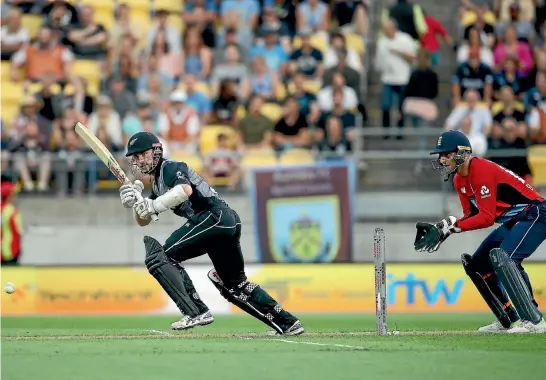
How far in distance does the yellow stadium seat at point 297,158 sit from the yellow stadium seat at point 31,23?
612 cm

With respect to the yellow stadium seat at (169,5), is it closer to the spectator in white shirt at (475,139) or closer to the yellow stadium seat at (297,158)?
the yellow stadium seat at (297,158)

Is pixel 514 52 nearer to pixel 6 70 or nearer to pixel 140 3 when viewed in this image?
pixel 140 3

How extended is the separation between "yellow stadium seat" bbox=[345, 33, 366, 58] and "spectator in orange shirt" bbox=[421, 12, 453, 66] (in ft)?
3.56

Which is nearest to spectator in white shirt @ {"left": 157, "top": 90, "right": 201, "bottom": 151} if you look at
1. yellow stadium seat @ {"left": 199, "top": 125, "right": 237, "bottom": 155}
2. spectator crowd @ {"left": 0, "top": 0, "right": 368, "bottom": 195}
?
spectator crowd @ {"left": 0, "top": 0, "right": 368, "bottom": 195}

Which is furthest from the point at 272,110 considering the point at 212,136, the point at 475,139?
the point at 475,139

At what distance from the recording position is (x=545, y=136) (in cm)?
1934

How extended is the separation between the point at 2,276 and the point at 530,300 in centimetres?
870

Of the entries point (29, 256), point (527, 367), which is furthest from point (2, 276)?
point (527, 367)

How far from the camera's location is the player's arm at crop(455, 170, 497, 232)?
11414 mm

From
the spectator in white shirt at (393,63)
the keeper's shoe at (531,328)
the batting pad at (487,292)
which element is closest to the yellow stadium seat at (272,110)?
the spectator in white shirt at (393,63)

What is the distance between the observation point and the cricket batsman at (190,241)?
1120 centimetres

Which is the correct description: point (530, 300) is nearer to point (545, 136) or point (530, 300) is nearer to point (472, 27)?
point (545, 136)

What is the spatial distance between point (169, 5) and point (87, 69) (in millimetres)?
1899

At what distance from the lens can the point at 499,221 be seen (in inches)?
466
